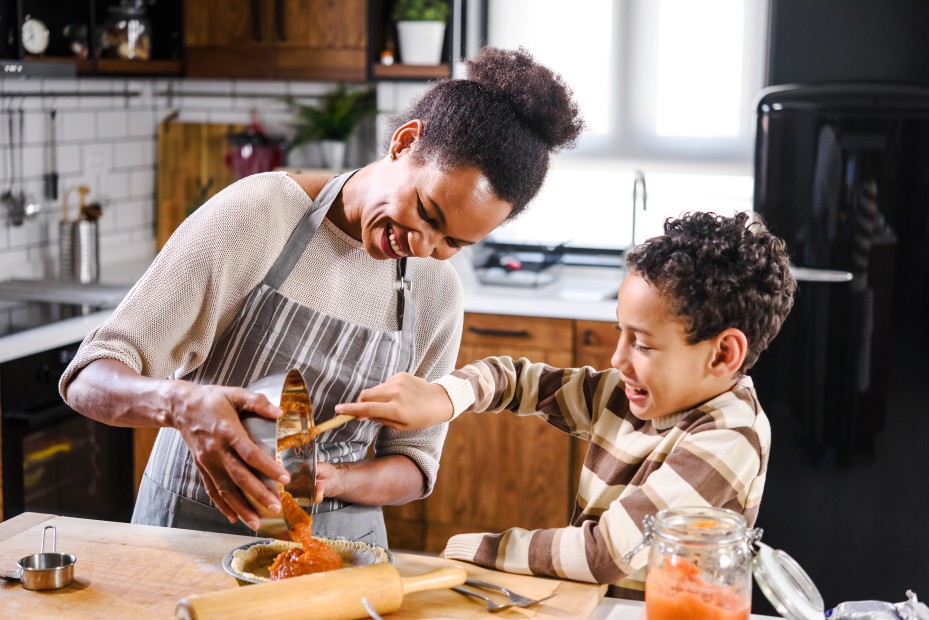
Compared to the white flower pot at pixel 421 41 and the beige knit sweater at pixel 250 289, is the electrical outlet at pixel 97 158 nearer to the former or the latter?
the white flower pot at pixel 421 41

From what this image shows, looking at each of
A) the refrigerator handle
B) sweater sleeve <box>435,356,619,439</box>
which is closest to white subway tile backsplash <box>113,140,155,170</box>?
the refrigerator handle

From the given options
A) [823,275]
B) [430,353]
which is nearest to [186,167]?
[823,275]

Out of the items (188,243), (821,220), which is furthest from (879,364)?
(188,243)

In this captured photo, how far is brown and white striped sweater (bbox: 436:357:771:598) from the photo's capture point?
1296mm

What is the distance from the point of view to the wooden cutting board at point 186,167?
4.18m

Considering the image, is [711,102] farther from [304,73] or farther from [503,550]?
[503,550]

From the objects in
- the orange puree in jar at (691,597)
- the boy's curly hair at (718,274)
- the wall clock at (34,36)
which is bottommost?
the orange puree in jar at (691,597)

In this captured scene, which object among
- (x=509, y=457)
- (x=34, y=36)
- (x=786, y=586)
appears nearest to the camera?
(x=786, y=586)

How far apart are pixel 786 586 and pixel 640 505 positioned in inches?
11.5

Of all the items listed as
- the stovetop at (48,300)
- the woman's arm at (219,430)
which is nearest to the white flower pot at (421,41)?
the stovetop at (48,300)

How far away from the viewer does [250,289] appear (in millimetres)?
1564

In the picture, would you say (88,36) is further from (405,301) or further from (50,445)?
(405,301)

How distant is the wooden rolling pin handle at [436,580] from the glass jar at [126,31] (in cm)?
289

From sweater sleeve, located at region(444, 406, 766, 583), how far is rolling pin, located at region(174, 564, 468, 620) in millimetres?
122
